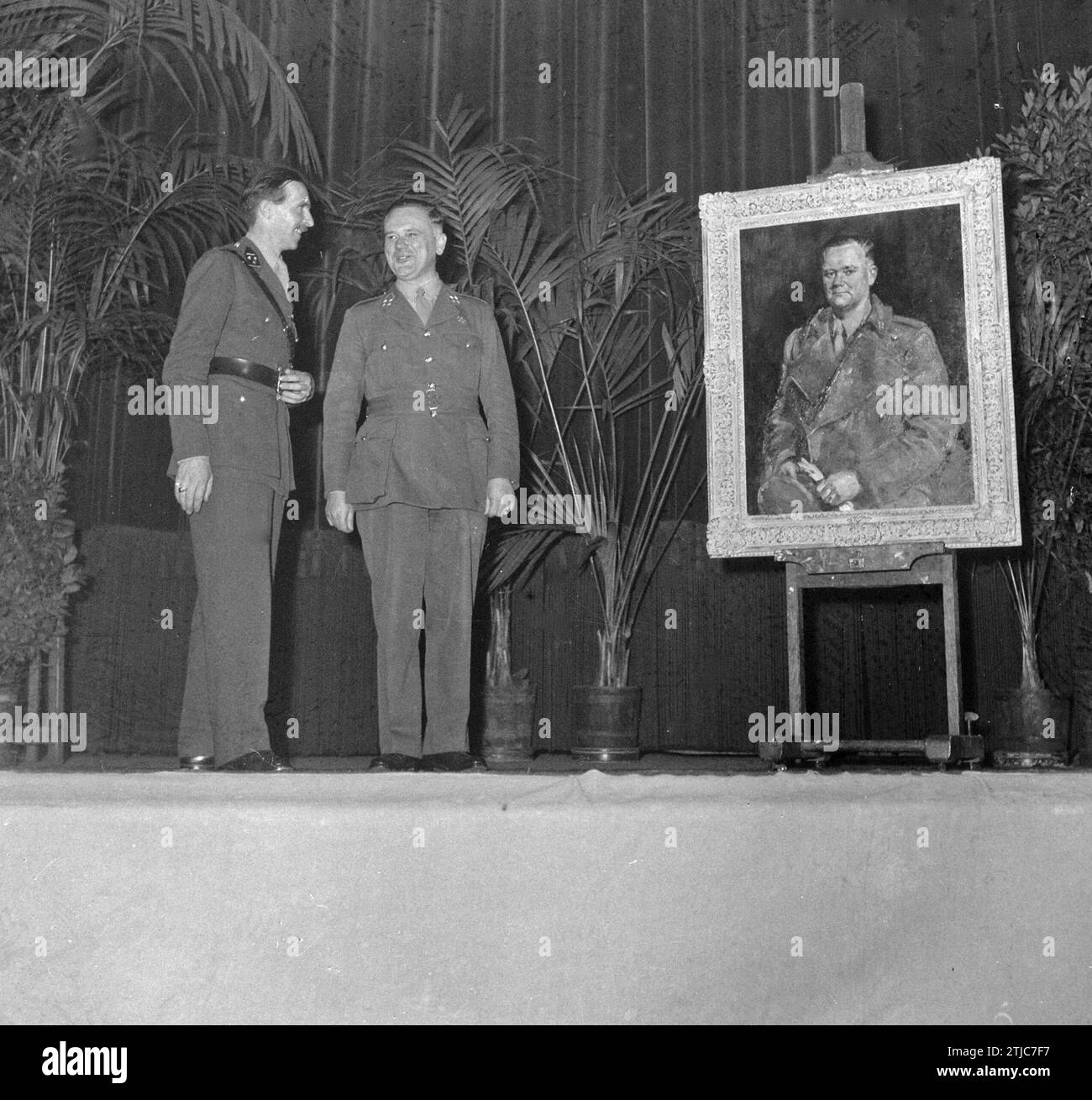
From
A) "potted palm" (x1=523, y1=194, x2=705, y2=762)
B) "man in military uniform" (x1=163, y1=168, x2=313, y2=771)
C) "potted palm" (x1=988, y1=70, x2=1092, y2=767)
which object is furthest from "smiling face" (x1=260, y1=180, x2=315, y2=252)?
"potted palm" (x1=988, y1=70, x2=1092, y2=767)

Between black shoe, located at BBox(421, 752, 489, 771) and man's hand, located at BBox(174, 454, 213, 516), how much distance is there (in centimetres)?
77

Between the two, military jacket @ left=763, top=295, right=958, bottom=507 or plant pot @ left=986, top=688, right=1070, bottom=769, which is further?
plant pot @ left=986, top=688, right=1070, bottom=769

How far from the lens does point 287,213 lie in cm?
304

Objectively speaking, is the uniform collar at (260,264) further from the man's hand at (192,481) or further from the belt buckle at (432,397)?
the man's hand at (192,481)

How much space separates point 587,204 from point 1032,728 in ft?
8.78

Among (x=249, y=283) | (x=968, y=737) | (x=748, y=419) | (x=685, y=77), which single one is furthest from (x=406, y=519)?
(x=685, y=77)

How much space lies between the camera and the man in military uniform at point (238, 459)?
2.76 meters

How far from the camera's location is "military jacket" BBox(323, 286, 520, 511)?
301 cm

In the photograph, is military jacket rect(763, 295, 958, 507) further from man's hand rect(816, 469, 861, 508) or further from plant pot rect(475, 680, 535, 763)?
plant pot rect(475, 680, 535, 763)

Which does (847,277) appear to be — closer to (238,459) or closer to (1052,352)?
(1052,352)

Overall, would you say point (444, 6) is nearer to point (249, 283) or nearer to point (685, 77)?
point (685, 77)

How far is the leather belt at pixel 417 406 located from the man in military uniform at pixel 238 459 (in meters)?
0.19

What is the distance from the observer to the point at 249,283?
116 inches

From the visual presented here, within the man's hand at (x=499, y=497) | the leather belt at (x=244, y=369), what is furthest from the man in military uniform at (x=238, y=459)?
the man's hand at (x=499, y=497)
